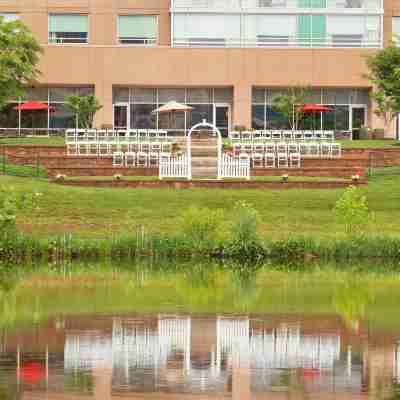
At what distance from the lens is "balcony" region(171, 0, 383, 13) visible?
230 feet

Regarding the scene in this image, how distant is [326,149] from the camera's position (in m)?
52.1

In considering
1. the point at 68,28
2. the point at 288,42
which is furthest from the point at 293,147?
the point at 68,28

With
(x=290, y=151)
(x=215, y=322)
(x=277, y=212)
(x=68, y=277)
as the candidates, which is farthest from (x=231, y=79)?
(x=215, y=322)

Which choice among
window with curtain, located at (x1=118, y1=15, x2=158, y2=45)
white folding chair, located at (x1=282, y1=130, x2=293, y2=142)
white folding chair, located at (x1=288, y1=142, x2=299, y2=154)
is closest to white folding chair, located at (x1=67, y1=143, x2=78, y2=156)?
white folding chair, located at (x1=288, y1=142, x2=299, y2=154)

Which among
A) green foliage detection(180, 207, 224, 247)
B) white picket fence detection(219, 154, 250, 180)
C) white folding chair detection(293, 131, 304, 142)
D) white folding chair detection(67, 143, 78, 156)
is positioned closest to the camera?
green foliage detection(180, 207, 224, 247)

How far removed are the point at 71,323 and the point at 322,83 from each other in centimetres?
4909

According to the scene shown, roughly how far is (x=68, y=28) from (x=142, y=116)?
6.06 m

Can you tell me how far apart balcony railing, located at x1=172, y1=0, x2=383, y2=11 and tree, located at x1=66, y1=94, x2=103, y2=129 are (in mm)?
6877

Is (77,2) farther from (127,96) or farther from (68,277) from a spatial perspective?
(68,277)

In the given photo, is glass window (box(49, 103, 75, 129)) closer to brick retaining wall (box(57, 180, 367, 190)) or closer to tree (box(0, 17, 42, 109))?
tree (box(0, 17, 42, 109))

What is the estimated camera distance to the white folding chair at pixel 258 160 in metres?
49.7

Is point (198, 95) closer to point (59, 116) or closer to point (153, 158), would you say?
point (59, 116)

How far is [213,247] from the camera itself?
113ft

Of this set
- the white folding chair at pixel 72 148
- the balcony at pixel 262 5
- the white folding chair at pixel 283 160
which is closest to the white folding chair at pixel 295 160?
the white folding chair at pixel 283 160
